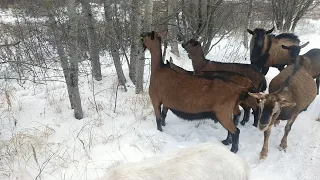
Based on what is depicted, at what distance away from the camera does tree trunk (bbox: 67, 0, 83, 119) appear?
4.71 m

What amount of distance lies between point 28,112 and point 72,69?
1.52 m

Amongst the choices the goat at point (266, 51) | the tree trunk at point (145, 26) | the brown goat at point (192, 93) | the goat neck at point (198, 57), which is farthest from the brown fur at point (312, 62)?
the tree trunk at point (145, 26)

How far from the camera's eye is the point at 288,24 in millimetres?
15930

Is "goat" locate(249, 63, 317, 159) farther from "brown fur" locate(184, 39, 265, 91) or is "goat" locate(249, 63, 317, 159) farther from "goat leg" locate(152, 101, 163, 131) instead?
"goat leg" locate(152, 101, 163, 131)

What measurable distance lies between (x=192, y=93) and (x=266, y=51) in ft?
11.7

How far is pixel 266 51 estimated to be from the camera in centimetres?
743

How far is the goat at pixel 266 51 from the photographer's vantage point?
7.17 m

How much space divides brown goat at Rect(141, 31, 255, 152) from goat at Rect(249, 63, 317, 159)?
1.37ft

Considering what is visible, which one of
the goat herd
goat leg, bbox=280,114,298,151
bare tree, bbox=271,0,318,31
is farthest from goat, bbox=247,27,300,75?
bare tree, bbox=271,0,318,31

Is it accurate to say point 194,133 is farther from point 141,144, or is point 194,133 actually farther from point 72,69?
point 72,69

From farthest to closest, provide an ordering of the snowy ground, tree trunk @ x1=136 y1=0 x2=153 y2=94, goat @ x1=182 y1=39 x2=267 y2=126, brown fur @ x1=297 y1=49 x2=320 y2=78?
tree trunk @ x1=136 y1=0 x2=153 y2=94, brown fur @ x1=297 y1=49 x2=320 y2=78, goat @ x1=182 y1=39 x2=267 y2=126, the snowy ground

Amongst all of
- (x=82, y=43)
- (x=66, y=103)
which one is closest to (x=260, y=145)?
(x=66, y=103)

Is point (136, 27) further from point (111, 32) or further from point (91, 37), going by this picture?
point (91, 37)

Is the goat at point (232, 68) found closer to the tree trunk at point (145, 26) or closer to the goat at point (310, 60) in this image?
the tree trunk at point (145, 26)
